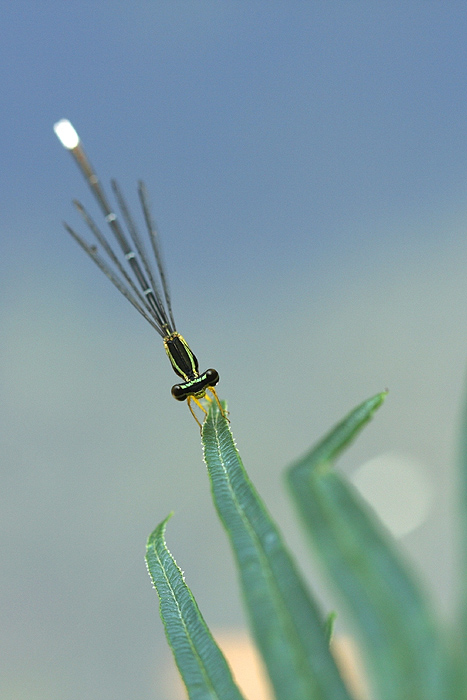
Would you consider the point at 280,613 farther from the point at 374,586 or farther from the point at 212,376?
the point at 212,376

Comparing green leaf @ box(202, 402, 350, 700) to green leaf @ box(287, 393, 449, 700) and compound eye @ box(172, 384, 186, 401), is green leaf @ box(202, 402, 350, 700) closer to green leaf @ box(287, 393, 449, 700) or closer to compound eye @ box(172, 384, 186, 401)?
green leaf @ box(287, 393, 449, 700)

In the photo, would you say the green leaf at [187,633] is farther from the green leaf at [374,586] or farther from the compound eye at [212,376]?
the compound eye at [212,376]

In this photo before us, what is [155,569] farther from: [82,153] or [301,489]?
[82,153]

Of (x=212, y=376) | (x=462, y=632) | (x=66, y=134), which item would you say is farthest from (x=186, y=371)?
(x=462, y=632)

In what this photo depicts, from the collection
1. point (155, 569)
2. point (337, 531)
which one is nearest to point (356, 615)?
point (337, 531)

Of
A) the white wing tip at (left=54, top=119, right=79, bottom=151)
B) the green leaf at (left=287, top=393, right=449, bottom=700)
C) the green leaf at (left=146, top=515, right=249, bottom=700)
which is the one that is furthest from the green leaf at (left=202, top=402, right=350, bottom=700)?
Answer: the white wing tip at (left=54, top=119, right=79, bottom=151)

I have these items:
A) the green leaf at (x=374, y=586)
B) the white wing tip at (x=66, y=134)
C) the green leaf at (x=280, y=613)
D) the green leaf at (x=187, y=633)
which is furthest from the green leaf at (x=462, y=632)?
the white wing tip at (x=66, y=134)

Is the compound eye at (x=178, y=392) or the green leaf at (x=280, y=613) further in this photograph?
the compound eye at (x=178, y=392)
